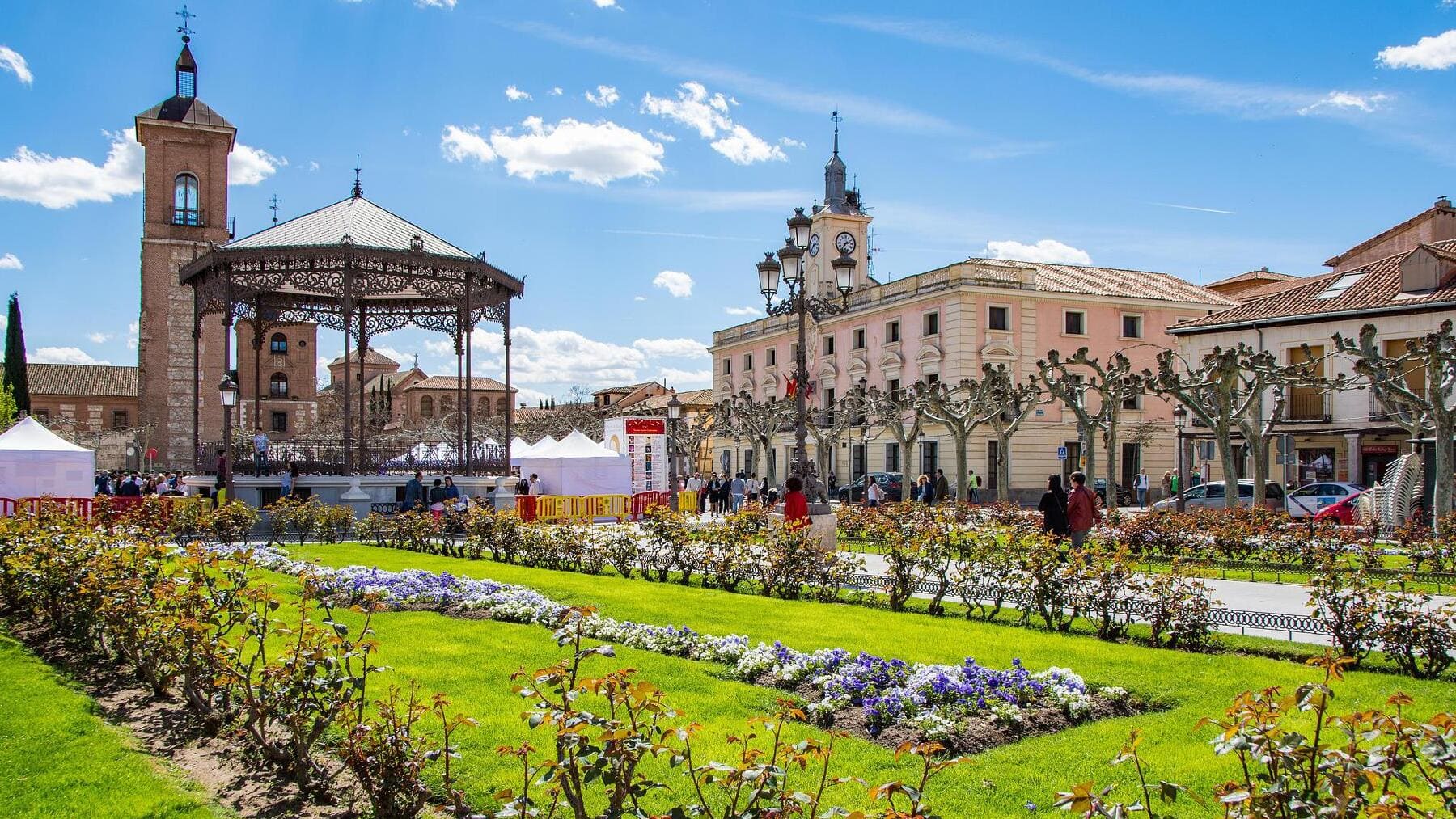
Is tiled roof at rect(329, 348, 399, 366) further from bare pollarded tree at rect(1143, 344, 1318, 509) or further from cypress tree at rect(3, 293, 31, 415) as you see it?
bare pollarded tree at rect(1143, 344, 1318, 509)

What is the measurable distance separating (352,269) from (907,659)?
16.3 meters

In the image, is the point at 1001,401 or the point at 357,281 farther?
the point at 1001,401

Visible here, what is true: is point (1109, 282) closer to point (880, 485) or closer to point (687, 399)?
point (880, 485)

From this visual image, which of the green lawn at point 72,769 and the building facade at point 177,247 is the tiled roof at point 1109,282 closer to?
the building facade at point 177,247

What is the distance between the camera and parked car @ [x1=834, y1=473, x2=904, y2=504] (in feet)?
132

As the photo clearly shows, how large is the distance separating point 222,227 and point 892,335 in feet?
100

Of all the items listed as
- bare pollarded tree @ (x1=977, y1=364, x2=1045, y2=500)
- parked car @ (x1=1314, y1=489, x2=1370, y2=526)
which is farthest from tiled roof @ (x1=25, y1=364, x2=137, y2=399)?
parked car @ (x1=1314, y1=489, x2=1370, y2=526)

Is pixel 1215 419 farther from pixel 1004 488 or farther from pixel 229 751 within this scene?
pixel 229 751

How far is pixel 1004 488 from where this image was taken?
27156 mm

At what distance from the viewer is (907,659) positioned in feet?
27.0

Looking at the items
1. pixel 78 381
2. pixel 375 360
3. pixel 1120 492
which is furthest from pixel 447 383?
pixel 1120 492

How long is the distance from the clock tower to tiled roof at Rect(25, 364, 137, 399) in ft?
179

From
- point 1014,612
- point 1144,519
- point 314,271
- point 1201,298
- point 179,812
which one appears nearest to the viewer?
point 179,812

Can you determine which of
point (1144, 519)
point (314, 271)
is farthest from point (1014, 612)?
point (314, 271)
